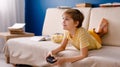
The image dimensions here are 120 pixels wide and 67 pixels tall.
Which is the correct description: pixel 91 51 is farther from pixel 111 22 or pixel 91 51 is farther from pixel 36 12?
pixel 36 12

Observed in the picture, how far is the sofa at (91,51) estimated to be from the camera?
5.60 ft

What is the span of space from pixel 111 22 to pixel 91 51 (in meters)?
0.55

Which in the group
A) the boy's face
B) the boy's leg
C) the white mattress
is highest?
the boy's face

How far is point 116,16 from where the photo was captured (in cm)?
232

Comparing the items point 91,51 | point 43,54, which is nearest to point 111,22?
point 91,51

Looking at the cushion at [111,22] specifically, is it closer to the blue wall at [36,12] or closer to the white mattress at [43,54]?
the white mattress at [43,54]

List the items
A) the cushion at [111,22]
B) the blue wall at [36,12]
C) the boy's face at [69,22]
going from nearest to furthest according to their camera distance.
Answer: the boy's face at [69,22] < the cushion at [111,22] < the blue wall at [36,12]

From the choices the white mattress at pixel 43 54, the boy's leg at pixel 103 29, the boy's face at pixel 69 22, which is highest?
the boy's face at pixel 69 22

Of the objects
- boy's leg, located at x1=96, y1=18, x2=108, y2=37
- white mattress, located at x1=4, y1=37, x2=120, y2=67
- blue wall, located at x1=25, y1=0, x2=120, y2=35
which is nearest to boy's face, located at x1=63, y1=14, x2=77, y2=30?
white mattress, located at x1=4, y1=37, x2=120, y2=67

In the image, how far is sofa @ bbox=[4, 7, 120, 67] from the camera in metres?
1.71

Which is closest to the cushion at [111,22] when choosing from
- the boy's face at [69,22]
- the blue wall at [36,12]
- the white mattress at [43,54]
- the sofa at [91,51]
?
the sofa at [91,51]

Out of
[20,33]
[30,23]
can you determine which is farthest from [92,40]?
[30,23]

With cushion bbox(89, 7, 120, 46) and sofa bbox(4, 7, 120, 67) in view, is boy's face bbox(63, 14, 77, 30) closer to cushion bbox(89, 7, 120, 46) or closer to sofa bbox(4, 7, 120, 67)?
sofa bbox(4, 7, 120, 67)

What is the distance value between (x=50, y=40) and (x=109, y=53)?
98 centimetres
